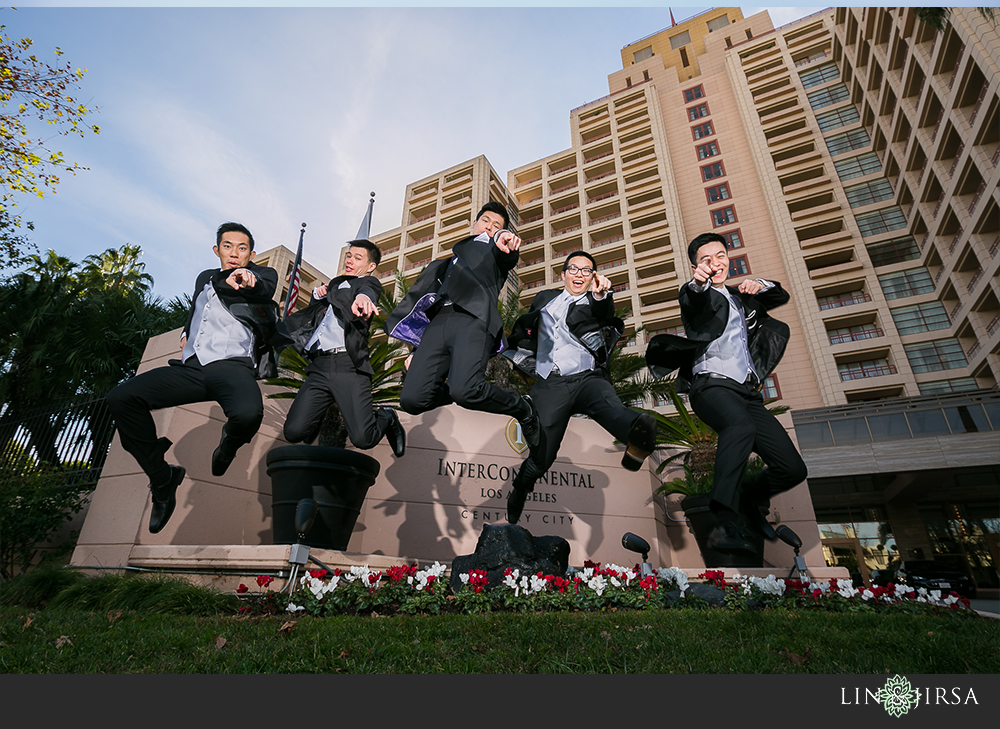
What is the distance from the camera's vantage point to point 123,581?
382 cm

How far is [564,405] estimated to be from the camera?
4.20 m

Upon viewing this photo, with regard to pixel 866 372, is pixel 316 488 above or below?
below

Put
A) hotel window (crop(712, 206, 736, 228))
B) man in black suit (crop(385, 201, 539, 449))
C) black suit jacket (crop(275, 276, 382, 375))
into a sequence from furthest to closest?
hotel window (crop(712, 206, 736, 228)) → black suit jacket (crop(275, 276, 382, 375)) → man in black suit (crop(385, 201, 539, 449))

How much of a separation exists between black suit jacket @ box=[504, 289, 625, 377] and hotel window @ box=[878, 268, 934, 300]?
36.2 metres

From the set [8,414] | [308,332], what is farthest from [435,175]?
[308,332]

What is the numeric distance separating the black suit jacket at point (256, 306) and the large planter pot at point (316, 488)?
894mm

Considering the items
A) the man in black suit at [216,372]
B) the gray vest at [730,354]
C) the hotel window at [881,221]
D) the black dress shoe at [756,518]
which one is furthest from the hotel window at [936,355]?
the man in black suit at [216,372]

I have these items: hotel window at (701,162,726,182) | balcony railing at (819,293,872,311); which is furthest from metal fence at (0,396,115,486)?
hotel window at (701,162,726,182)

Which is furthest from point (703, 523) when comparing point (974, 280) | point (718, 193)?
point (718, 193)

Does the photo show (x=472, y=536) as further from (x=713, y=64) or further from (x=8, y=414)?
(x=713, y=64)

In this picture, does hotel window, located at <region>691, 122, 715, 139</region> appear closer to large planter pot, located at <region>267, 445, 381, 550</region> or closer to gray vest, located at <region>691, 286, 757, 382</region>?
gray vest, located at <region>691, 286, 757, 382</region>

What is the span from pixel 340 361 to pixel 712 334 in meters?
3.25

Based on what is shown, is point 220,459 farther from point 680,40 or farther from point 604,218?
point 680,40

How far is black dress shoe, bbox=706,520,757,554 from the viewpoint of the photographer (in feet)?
14.8
